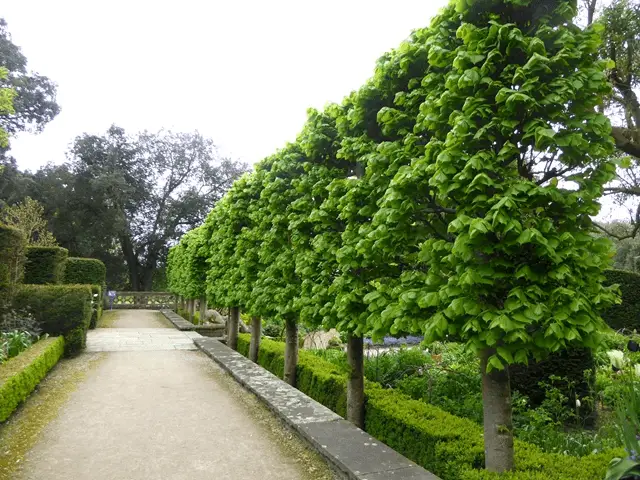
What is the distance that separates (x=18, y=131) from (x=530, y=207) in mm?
36368

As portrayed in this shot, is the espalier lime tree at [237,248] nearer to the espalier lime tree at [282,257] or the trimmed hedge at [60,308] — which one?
the espalier lime tree at [282,257]

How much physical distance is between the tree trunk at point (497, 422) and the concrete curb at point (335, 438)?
1.84 ft

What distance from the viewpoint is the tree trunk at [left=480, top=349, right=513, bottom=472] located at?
12.3 ft

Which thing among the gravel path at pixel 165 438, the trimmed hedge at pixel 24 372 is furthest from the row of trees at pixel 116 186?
the gravel path at pixel 165 438

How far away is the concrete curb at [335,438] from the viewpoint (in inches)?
163

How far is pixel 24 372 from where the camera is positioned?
6.76 m

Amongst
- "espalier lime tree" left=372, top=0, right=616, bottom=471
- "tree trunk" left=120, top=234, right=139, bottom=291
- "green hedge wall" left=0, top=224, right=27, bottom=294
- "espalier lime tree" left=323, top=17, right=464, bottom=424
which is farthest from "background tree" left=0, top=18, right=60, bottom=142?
"espalier lime tree" left=372, top=0, right=616, bottom=471

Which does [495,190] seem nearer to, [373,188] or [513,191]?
[513,191]

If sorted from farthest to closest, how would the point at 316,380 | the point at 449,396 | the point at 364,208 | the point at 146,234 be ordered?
the point at 146,234
the point at 316,380
the point at 449,396
the point at 364,208

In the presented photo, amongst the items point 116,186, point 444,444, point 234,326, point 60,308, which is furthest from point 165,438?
point 116,186

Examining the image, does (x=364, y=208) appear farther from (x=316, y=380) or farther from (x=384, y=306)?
(x=316, y=380)

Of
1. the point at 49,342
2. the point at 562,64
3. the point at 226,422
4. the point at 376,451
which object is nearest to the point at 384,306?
the point at 376,451

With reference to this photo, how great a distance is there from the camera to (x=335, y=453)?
459cm

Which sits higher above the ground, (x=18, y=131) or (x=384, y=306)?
(x=18, y=131)
